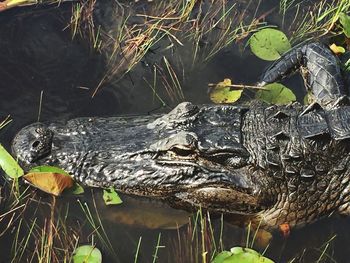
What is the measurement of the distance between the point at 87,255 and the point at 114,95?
1686 mm

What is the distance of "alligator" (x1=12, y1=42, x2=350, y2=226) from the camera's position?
12.5ft

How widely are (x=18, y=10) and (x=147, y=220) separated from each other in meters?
2.57

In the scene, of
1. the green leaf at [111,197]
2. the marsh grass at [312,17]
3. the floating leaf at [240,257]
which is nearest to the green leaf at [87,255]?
the green leaf at [111,197]

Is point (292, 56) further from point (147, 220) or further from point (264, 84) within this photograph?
point (147, 220)

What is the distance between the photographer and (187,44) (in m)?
5.35

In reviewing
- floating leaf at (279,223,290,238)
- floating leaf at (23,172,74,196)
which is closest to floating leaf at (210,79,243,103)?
floating leaf at (279,223,290,238)

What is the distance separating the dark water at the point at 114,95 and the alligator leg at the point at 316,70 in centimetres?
21

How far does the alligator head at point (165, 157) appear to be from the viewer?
3781 millimetres

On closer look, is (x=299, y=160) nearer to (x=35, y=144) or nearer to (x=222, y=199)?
(x=222, y=199)

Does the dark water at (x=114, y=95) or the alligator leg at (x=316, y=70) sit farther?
the alligator leg at (x=316, y=70)

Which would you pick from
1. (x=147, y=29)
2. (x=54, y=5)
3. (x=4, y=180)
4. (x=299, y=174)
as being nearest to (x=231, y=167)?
(x=299, y=174)

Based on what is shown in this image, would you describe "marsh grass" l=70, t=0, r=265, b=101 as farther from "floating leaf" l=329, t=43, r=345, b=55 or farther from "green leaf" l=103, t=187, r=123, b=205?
"green leaf" l=103, t=187, r=123, b=205

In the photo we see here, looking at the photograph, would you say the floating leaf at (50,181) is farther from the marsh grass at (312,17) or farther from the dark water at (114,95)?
the marsh grass at (312,17)

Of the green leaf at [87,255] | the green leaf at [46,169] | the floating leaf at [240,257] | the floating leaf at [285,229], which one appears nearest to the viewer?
the floating leaf at [240,257]
